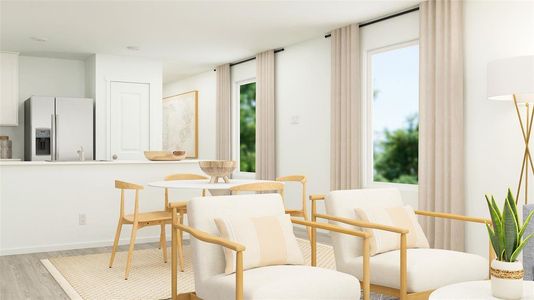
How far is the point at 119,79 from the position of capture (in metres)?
7.98

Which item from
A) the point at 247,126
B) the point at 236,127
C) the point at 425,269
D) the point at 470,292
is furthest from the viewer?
the point at 247,126

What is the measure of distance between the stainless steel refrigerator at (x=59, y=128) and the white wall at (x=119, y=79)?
0.44 ft

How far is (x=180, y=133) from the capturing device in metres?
10.2

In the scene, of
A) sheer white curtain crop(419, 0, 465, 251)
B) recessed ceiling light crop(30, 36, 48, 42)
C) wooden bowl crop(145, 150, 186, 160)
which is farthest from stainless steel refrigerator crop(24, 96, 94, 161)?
sheer white curtain crop(419, 0, 465, 251)

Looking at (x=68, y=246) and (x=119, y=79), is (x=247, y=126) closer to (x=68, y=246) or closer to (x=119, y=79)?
(x=119, y=79)

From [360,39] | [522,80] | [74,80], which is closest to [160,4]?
[360,39]

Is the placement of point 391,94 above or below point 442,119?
above

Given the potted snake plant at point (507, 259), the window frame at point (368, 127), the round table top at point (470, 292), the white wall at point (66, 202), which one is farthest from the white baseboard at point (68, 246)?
the potted snake plant at point (507, 259)

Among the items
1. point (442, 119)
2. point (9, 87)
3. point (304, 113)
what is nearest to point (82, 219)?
point (304, 113)

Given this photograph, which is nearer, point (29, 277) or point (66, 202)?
point (29, 277)

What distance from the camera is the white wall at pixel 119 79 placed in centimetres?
785

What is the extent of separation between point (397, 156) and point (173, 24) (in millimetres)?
3422

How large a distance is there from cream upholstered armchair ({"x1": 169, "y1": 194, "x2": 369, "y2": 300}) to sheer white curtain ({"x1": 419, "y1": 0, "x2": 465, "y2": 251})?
2374 mm

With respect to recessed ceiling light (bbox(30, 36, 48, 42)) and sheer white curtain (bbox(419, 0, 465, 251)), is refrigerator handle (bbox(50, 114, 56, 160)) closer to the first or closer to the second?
recessed ceiling light (bbox(30, 36, 48, 42))
